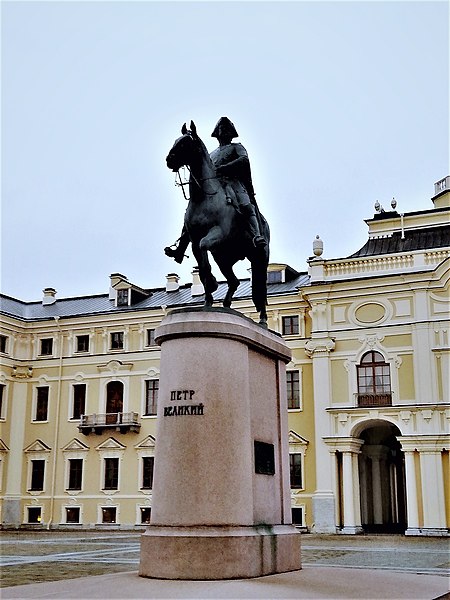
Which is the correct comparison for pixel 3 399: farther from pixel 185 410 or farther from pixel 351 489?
pixel 185 410

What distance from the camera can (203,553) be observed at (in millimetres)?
8070

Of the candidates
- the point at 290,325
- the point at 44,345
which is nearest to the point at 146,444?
the point at 44,345

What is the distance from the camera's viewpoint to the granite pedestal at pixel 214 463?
819 cm

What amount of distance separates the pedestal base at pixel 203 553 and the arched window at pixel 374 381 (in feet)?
86.0

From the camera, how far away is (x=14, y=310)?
45.3 m

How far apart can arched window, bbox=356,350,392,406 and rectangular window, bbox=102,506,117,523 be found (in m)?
13.9

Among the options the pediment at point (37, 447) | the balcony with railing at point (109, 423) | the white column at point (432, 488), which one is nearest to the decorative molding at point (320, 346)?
the white column at point (432, 488)

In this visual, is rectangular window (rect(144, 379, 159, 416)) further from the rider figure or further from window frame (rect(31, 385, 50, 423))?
the rider figure

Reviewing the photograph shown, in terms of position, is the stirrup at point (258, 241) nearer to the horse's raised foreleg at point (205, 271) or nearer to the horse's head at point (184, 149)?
the horse's raised foreleg at point (205, 271)

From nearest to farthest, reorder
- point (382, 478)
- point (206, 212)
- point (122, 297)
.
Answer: point (206, 212)
point (382, 478)
point (122, 297)

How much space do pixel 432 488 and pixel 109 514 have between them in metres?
16.4

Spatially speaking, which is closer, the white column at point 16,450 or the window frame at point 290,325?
the window frame at point 290,325

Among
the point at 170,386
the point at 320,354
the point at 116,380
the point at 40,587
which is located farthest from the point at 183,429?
the point at 116,380

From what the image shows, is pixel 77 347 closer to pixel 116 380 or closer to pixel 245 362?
pixel 116 380
